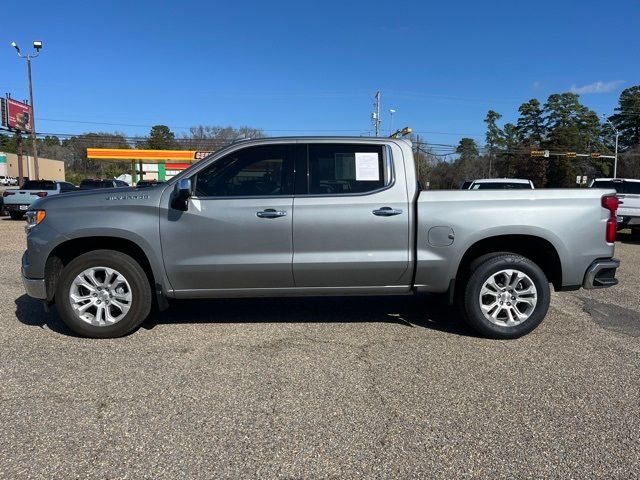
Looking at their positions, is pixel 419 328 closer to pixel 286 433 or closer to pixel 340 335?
pixel 340 335

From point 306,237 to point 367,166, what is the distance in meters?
0.92

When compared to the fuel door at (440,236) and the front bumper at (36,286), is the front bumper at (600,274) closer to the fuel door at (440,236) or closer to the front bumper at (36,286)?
the fuel door at (440,236)

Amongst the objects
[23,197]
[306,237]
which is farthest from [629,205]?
[23,197]

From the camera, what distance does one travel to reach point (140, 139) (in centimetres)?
6531

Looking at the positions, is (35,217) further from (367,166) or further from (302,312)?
(367,166)

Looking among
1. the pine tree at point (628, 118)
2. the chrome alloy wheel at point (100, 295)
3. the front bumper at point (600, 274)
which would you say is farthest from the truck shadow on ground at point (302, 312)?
the pine tree at point (628, 118)

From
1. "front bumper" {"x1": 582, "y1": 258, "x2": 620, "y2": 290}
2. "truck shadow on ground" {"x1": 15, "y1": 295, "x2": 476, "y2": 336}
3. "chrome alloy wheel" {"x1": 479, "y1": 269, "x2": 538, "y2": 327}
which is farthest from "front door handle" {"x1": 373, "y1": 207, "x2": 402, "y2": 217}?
"front bumper" {"x1": 582, "y1": 258, "x2": 620, "y2": 290}

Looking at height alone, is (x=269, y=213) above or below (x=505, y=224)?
above

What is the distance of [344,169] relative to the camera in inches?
198

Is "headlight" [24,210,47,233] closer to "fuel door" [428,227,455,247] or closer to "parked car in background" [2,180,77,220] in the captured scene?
"fuel door" [428,227,455,247]

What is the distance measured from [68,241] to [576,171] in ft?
259

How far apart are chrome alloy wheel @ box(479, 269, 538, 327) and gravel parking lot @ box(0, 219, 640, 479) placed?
241mm

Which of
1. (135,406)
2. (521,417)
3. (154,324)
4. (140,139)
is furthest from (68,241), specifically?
(140,139)

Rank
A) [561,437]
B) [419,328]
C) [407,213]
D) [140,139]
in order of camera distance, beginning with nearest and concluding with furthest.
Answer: [561,437]
[407,213]
[419,328]
[140,139]
